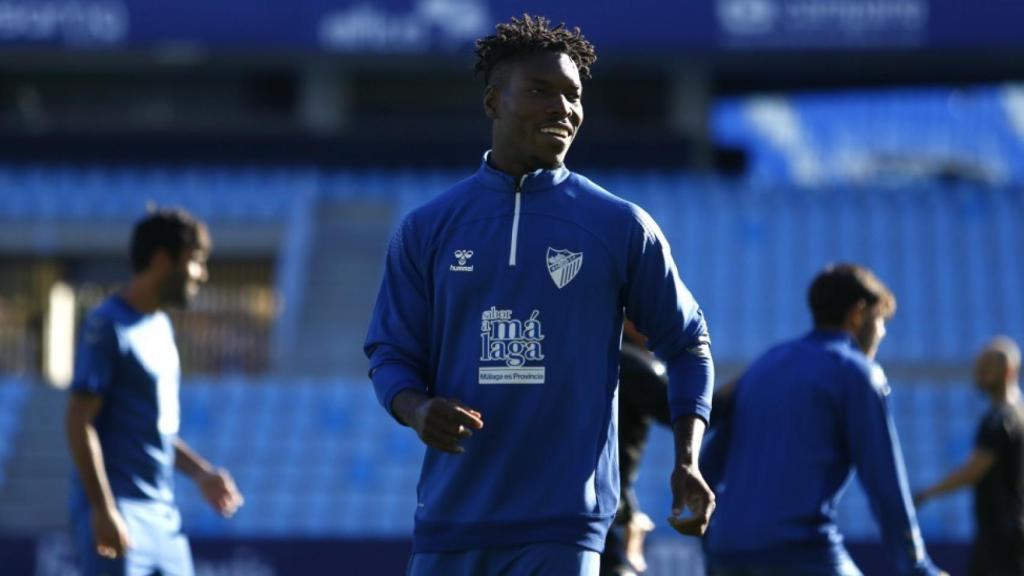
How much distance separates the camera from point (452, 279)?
376 cm

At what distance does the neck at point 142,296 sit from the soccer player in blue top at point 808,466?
6.34 ft

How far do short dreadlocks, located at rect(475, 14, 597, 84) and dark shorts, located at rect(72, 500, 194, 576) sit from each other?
2445mm

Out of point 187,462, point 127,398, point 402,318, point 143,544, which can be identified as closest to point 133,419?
point 127,398

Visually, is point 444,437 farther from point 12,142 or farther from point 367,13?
point 12,142

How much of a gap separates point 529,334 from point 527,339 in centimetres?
1

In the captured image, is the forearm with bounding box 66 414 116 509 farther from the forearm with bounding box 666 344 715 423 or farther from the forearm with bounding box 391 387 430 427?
the forearm with bounding box 666 344 715 423

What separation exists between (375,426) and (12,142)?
9.62 meters

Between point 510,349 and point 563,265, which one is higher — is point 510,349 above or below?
below

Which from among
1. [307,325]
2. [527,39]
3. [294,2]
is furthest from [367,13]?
[527,39]

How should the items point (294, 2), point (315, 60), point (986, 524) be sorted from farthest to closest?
point (315, 60), point (294, 2), point (986, 524)

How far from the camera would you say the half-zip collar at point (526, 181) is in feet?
12.5

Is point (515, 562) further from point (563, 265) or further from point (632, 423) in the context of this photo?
point (632, 423)

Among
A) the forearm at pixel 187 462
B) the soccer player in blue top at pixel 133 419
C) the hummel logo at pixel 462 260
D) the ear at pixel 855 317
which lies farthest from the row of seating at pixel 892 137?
the hummel logo at pixel 462 260

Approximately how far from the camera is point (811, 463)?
5402mm
